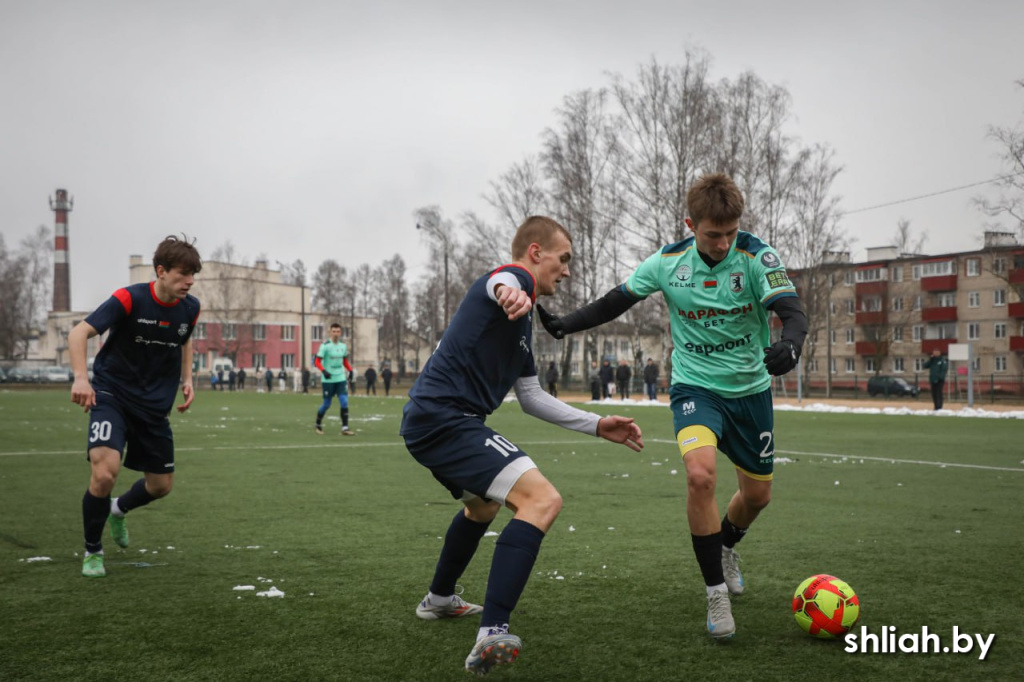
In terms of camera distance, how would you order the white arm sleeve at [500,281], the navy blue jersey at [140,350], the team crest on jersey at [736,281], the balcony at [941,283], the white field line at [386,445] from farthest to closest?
1. the balcony at [941,283]
2. the white field line at [386,445]
3. the navy blue jersey at [140,350]
4. the team crest on jersey at [736,281]
5. the white arm sleeve at [500,281]

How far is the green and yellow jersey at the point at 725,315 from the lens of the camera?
16.9ft

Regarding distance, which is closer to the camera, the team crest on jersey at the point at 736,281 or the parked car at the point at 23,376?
the team crest on jersey at the point at 736,281

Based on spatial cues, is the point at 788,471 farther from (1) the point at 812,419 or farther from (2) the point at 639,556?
(1) the point at 812,419

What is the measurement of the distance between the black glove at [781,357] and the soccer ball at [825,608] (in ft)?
3.42

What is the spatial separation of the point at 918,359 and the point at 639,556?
81.5 m

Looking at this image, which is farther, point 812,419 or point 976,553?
point 812,419

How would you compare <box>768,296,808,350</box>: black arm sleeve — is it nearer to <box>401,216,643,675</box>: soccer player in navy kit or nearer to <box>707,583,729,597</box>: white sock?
<box>401,216,643,675</box>: soccer player in navy kit

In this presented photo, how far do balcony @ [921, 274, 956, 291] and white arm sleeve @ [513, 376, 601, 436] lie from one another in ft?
267

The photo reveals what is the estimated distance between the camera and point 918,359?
80812mm

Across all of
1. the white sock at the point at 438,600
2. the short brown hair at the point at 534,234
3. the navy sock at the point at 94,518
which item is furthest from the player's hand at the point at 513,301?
the navy sock at the point at 94,518

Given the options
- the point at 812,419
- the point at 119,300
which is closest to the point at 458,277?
the point at 812,419

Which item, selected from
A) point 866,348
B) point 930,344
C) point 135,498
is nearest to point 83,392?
point 135,498

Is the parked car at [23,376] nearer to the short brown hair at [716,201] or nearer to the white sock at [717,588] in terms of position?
the short brown hair at [716,201]

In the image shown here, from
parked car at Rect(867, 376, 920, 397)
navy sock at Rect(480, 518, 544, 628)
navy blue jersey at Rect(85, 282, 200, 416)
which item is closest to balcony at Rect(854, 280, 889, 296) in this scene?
parked car at Rect(867, 376, 920, 397)
